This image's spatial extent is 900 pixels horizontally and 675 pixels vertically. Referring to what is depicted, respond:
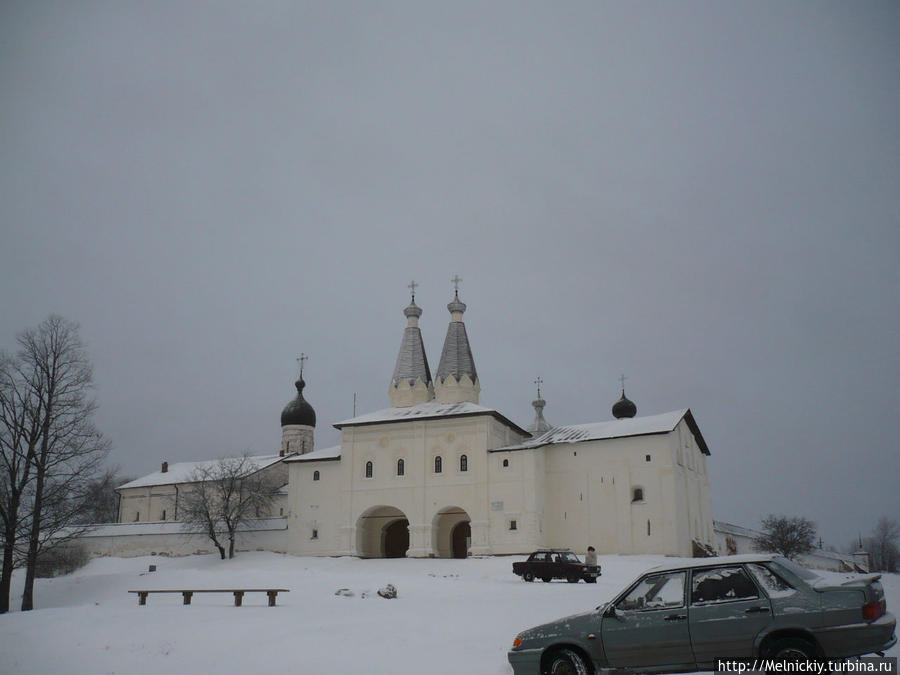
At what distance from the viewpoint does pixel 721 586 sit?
790cm

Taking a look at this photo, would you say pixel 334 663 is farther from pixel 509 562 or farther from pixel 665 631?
pixel 509 562

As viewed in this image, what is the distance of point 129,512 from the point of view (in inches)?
2235

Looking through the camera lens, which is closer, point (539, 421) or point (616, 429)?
point (616, 429)

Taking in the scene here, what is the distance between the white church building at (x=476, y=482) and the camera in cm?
3728

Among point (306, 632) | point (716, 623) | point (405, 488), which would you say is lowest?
point (306, 632)

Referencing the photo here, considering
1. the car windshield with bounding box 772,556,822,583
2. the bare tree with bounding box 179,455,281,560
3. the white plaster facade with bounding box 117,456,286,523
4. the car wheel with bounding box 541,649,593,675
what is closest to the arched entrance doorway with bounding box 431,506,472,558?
the bare tree with bounding box 179,455,281,560

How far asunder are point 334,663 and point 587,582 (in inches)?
593

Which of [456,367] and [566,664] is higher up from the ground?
[456,367]

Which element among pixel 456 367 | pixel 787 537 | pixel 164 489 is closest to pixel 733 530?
pixel 787 537

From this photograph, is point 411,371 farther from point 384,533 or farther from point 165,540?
point 165,540

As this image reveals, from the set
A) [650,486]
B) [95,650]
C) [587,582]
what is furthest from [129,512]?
[95,650]

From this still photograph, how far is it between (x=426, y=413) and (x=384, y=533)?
774cm

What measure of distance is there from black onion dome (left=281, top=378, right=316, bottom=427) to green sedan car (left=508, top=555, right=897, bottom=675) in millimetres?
51347

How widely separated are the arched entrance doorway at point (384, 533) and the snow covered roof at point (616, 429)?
25.8 ft
